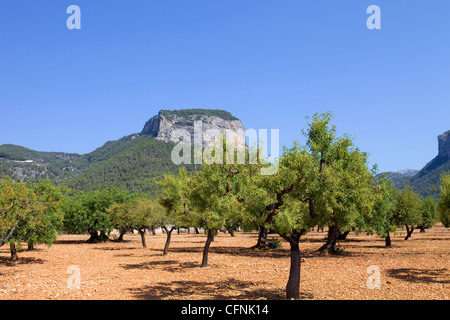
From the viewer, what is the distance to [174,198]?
116ft

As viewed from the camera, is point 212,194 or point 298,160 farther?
point 212,194

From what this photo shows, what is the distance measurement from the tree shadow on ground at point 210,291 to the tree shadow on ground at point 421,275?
7.77 metres

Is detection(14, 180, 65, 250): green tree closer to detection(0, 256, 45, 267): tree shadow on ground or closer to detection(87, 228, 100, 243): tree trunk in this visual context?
detection(0, 256, 45, 267): tree shadow on ground

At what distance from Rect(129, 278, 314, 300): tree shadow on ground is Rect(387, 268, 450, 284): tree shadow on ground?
306 inches

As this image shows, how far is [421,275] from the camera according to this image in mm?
20203

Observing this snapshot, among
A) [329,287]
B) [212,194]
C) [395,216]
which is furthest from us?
[395,216]

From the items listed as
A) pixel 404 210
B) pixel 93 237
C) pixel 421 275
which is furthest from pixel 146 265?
pixel 404 210

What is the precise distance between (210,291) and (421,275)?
41.3 feet

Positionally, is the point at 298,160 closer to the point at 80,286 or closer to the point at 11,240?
the point at 80,286

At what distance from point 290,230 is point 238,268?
11737mm

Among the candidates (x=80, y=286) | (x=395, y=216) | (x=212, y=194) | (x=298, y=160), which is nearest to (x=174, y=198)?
(x=212, y=194)

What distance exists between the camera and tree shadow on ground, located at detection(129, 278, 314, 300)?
606 inches

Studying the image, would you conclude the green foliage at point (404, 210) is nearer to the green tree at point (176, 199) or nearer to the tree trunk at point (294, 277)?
the green tree at point (176, 199)
